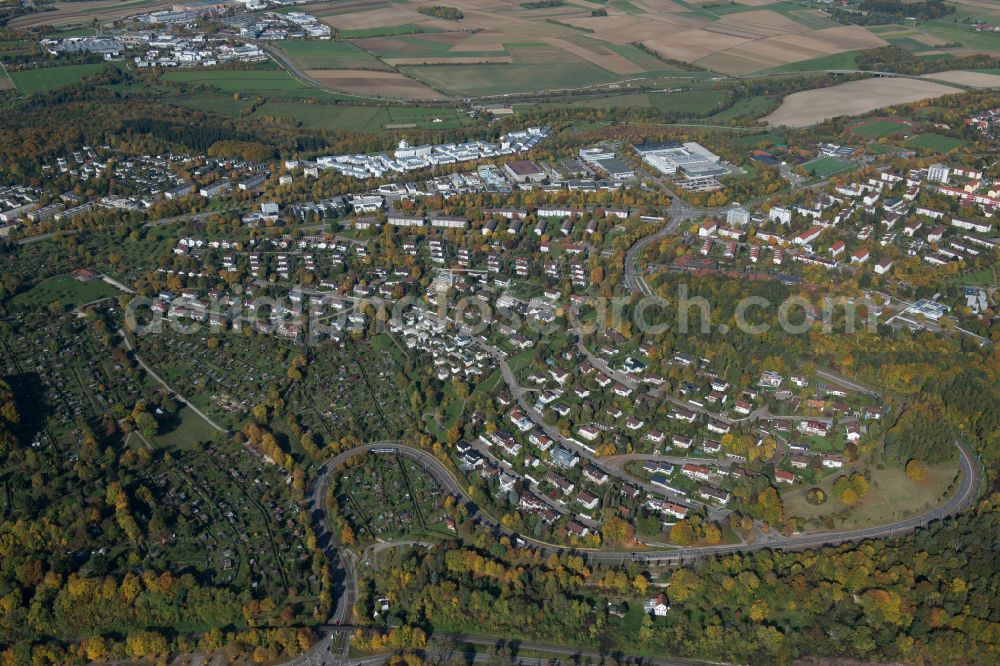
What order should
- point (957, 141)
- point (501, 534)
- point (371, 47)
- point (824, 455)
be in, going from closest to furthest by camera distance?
point (501, 534)
point (824, 455)
point (957, 141)
point (371, 47)

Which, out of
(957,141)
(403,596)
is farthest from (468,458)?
(957,141)

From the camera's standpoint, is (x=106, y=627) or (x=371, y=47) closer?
(x=106, y=627)

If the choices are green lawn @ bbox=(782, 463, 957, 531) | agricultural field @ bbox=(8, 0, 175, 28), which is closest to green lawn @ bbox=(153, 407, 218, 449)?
green lawn @ bbox=(782, 463, 957, 531)

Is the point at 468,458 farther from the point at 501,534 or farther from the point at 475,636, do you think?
the point at 475,636

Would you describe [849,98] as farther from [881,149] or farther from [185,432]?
[185,432]

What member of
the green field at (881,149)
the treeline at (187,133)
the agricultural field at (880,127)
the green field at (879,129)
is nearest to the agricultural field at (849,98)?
the agricultural field at (880,127)

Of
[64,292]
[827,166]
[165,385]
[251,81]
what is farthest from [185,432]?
[251,81]

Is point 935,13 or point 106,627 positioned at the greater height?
point 935,13

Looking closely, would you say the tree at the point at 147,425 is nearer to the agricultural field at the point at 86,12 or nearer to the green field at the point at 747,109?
the green field at the point at 747,109
